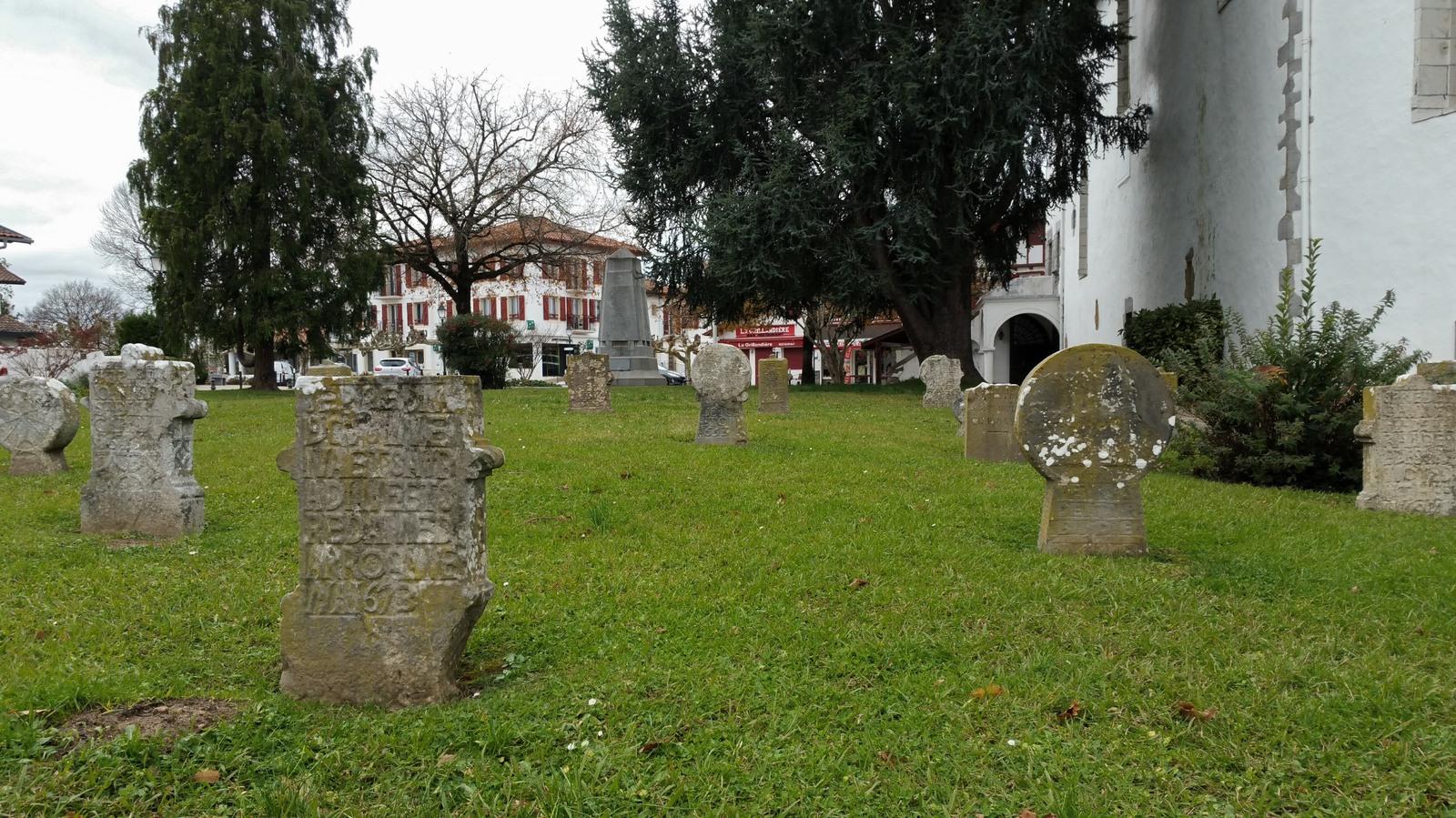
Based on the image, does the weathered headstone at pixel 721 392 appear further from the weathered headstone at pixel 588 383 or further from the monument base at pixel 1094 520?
the monument base at pixel 1094 520

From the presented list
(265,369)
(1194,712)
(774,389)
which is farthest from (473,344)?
(1194,712)

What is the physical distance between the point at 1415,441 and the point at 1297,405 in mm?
1550

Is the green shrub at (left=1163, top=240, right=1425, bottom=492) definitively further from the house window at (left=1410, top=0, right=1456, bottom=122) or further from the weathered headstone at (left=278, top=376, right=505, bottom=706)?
the weathered headstone at (left=278, top=376, right=505, bottom=706)

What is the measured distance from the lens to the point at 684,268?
23875 millimetres

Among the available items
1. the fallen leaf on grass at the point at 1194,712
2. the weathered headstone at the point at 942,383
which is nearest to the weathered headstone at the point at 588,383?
the weathered headstone at the point at 942,383

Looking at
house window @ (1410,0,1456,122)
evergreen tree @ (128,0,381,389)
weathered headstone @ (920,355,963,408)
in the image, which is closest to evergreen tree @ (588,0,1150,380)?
weathered headstone @ (920,355,963,408)

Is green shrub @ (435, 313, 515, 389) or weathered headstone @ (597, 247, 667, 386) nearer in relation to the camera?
weathered headstone @ (597, 247, 667, 386)

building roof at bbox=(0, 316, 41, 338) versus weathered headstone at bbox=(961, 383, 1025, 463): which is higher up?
building roof at bbox=(0, 316, 41, 338)

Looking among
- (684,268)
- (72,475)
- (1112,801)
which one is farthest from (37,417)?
(684,268)

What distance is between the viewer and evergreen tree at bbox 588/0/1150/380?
1945 cm

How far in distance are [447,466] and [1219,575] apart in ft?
14.0

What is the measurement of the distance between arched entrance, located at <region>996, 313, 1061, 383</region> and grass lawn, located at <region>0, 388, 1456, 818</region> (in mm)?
30551

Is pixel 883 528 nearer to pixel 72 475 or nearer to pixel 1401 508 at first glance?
pixel 1401 508

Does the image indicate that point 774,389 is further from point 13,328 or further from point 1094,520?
point 13,328
